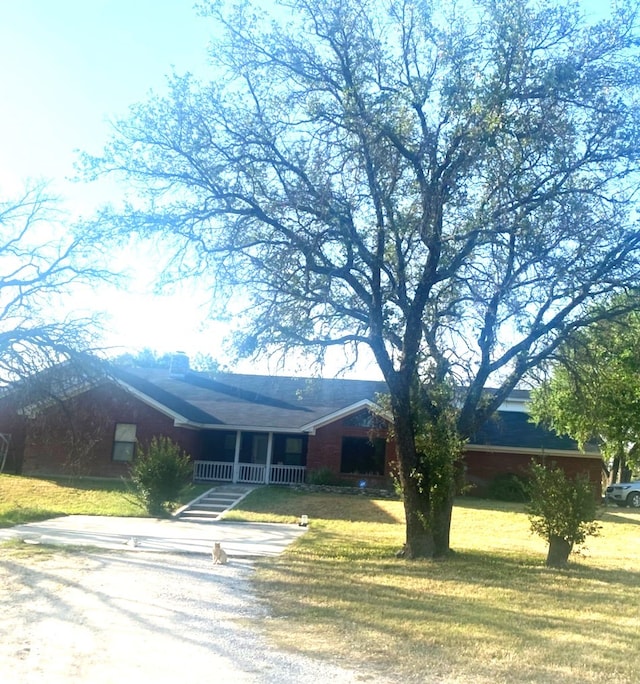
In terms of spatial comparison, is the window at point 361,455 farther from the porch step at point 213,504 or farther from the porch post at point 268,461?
the porch step at point 213,504

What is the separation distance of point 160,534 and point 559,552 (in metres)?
8.34

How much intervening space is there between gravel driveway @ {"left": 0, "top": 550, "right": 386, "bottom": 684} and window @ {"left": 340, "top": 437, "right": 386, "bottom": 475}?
18.0m

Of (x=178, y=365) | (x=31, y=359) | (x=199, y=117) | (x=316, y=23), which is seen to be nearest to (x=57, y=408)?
(x=31, y=359)

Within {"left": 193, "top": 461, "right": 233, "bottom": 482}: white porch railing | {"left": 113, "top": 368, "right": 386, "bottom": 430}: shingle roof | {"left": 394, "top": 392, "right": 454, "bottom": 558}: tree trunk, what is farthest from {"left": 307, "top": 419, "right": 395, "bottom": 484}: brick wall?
{"left": 394, "top": 392, "right": 454, "bottom": 558}: tree trunk

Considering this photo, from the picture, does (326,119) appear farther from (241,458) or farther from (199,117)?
(241,458)

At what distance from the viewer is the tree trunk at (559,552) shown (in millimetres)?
12609

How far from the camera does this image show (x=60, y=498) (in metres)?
23.3

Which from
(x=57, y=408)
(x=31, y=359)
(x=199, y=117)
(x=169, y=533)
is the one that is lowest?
(x=169, y=533)

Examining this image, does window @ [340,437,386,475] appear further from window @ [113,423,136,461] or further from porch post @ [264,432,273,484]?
window @ [113,423,136,461]

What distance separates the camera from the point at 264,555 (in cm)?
1283

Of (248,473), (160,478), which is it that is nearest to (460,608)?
(160,478)

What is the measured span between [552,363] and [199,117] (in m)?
8.12

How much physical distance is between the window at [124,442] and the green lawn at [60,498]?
152 cm

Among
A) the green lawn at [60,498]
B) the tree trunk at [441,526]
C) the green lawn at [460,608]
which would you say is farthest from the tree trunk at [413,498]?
the green lawn at [60,498]
